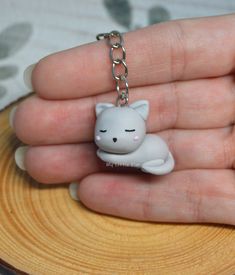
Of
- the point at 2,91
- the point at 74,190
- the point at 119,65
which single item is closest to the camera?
the point at 119,65

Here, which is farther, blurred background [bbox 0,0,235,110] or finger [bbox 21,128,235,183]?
blurred background [bbox 0,0,235,110]

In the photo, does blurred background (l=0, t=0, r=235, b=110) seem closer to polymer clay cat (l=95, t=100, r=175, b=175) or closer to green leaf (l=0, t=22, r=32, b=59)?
green leaf (l=0, t=22, r=32, b=59)

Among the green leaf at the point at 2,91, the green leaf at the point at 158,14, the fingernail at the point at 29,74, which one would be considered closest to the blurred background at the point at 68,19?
the green leaf at the point at 158,14

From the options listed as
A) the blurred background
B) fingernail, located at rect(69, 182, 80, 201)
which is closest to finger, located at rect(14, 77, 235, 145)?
fingernail, located at rect(69, 182, 80, 201)

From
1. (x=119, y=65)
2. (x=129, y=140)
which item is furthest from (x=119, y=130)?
(x=119, y=65)

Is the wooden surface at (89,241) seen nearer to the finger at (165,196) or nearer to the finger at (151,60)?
the finger at (165,196)

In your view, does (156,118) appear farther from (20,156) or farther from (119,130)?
(20,156)
